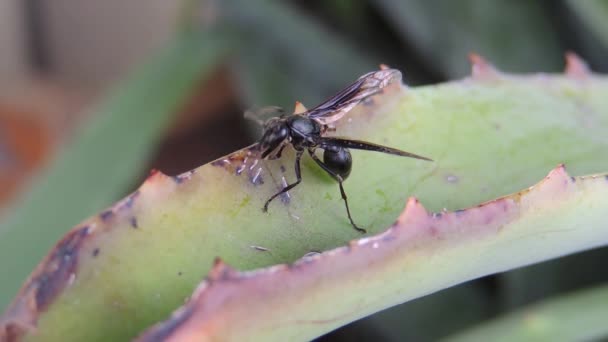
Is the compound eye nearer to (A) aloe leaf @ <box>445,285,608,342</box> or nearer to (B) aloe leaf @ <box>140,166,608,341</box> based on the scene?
(B) aloe leaf @ <box>140,166,608,341</box>

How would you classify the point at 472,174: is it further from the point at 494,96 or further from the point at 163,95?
the point at 163,95

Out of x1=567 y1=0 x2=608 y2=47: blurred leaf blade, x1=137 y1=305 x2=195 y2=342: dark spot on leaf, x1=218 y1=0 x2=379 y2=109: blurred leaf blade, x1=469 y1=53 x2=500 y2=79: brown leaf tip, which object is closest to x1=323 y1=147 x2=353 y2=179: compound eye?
x1=469 y1=53 x2=500 y2=79: brown leaf tip

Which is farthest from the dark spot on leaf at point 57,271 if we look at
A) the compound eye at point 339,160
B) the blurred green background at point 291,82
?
the blurred green background at point 291,82

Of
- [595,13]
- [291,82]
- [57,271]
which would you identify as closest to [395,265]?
[57,271]

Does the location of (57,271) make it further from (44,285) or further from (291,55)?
(291,55)

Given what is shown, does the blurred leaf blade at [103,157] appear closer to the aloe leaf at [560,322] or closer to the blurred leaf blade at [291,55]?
the blurred leaf blade at [291,55]

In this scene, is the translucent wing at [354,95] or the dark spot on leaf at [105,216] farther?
the translucent wing at [354,95]
